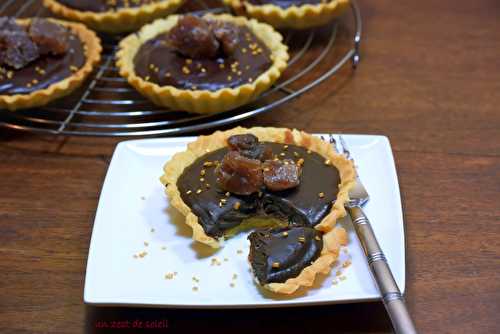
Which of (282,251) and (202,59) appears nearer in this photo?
(282,251)

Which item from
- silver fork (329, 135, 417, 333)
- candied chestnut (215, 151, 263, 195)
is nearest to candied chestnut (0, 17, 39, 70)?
candied chestnut (215, 151, 263, 195)

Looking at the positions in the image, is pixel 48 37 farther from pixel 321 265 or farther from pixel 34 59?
pixel 321 265

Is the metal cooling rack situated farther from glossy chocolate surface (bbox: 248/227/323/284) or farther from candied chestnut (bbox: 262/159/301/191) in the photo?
glossy chocolate surface (bbox: 248/227/323/284)

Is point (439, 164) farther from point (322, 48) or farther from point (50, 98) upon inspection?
point (50, 98)

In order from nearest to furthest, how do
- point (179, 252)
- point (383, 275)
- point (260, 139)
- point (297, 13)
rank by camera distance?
point (383, 275), point (179, 252), point (260, 139), point (297, 13)

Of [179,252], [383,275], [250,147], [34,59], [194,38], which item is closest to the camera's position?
[383,275]

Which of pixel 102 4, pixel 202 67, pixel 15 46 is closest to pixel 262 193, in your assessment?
pixel 202 67

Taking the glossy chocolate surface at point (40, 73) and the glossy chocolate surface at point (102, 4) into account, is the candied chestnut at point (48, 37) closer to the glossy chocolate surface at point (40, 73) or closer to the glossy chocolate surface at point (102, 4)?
the glossy chocolate surface at point (40, 73)
